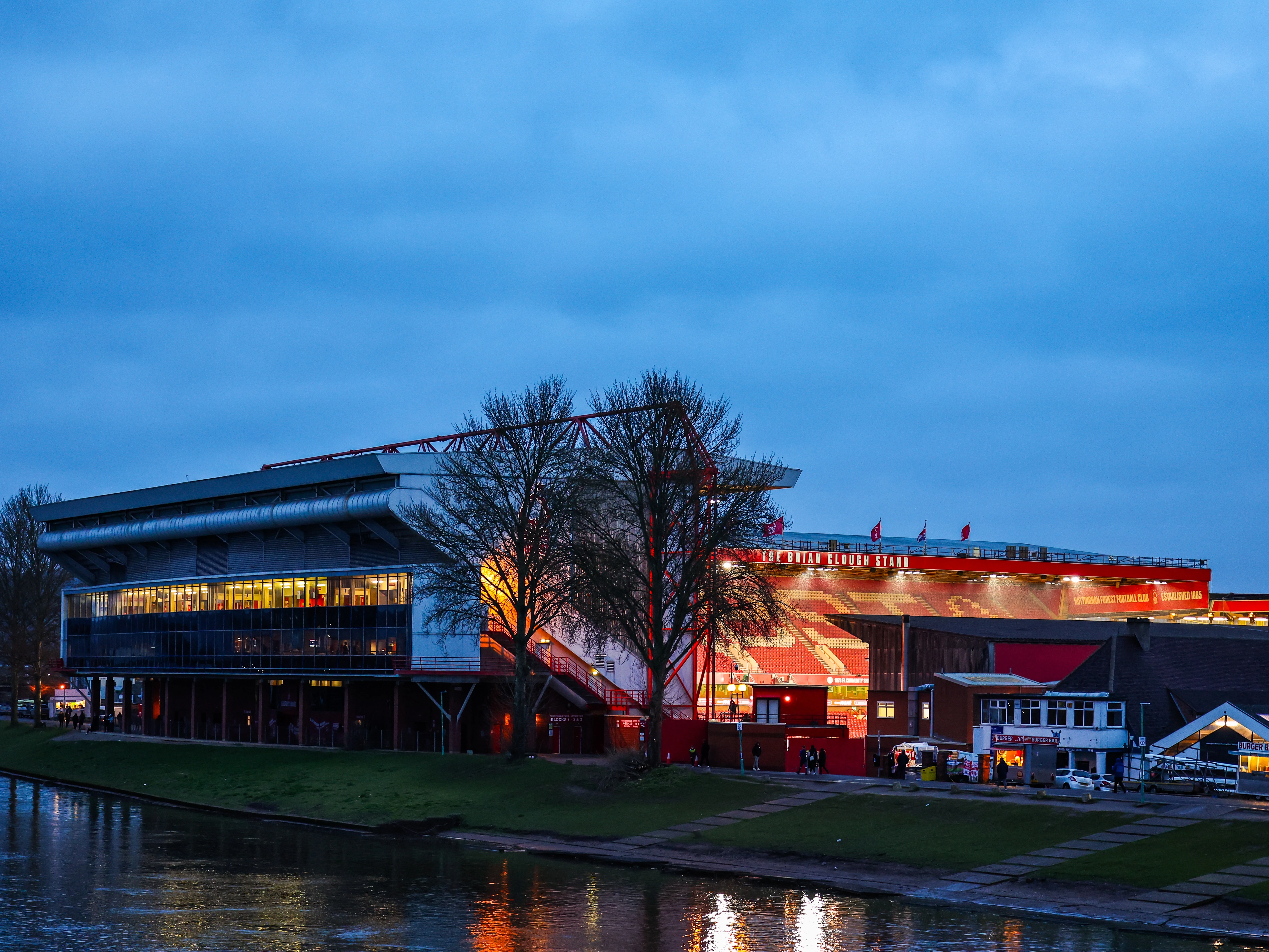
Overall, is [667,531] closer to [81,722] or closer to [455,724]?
[455,724]

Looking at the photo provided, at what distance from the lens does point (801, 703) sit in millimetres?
79500

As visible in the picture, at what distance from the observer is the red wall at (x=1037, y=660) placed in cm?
7856

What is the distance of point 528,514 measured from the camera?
69.5 m

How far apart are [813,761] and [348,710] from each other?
3456cm

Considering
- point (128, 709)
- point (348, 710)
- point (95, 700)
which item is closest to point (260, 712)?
point (348, 710)

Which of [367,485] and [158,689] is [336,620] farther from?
[158,689]

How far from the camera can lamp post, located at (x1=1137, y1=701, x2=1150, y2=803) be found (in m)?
47.8

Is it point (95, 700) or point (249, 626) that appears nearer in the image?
point (249, 626)

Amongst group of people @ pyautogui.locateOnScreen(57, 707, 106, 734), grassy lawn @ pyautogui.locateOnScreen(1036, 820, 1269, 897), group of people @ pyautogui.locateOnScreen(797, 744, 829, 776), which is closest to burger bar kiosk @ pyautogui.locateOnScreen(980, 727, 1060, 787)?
group of people @ pyautogui.locateOnScreen(797, 744, 829, 776)

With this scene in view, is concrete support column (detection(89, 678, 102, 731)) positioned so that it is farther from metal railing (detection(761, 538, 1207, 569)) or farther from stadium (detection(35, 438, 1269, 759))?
metal railing (detection(761, 538, 1207, 569))

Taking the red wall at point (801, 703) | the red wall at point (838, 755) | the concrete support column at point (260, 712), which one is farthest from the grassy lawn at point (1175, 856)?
the concrete support column at point (260, 712)

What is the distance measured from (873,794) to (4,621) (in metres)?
95.4

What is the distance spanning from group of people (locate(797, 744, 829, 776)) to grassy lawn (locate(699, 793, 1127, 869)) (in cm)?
838

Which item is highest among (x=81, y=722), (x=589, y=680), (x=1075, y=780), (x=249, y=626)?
(x=249, y=626)
